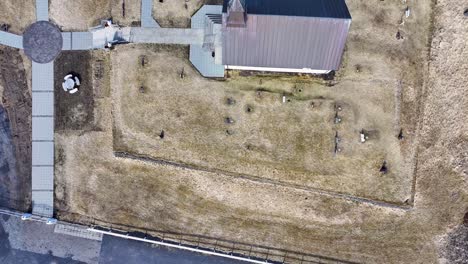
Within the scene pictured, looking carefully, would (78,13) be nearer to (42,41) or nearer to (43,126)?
(42,41)

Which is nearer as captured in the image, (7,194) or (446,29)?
(446,29)

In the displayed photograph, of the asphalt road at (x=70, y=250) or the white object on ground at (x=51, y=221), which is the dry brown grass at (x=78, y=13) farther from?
the asphalt road at (x=70, y=250)

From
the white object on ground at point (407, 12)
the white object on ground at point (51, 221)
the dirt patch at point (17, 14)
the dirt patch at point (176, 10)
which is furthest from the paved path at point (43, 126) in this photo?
the white object on ground at point (407, 12)

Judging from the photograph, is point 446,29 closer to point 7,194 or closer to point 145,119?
point 145,119

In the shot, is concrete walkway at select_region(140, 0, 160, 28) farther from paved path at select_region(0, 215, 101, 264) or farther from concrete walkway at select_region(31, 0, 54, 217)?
paved path at select_region(0, 215, 101, 264)

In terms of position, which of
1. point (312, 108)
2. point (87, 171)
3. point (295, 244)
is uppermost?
point (312, 108)

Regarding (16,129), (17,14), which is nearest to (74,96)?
(16,129)

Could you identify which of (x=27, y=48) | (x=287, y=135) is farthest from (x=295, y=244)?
(x=27, y=48)
